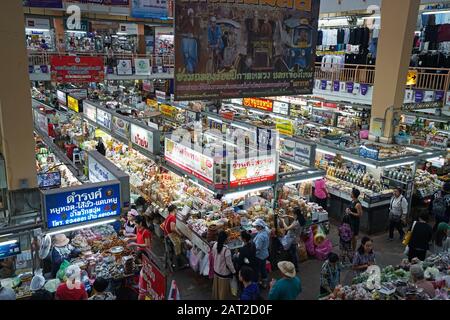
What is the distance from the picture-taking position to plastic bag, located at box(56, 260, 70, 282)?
22.2 feet

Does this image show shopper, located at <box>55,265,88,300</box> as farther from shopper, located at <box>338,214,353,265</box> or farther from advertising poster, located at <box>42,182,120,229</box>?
shopper, located at <box>338,214,353,265</box>

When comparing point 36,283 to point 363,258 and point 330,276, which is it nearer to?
point 330,276

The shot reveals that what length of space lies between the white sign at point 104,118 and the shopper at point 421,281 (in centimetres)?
993

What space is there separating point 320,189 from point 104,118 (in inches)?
293

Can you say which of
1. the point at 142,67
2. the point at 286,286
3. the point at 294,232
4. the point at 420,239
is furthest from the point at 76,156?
the point at 420,239

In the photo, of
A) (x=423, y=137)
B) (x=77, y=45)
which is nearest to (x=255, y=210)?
(x=423, y=137)

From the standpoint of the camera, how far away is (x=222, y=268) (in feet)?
24.4

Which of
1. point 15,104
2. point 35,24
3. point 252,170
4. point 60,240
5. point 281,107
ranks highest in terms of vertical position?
point 35,24

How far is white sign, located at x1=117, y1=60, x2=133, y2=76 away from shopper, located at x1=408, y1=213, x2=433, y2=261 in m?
15.3

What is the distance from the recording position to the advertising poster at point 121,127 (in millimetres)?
11661

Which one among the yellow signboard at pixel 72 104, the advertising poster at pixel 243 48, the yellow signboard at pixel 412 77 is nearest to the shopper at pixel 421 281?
the advertising poster at pixel 243 48

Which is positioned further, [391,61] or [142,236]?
[391,61]
